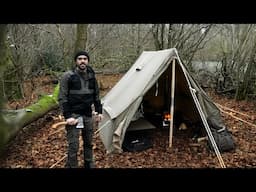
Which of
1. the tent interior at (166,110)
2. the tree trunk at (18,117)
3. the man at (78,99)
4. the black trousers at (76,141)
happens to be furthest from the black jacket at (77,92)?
Answer: the tent interior at (166,110)

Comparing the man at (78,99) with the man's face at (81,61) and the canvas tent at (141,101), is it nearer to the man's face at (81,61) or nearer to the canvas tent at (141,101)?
the man's face at (81,61)

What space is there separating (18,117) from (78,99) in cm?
180

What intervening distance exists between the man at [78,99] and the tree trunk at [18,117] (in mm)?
725

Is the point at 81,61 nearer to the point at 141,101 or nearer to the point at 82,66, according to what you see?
the point at 82,66

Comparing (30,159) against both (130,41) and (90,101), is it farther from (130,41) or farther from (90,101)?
(130,41)

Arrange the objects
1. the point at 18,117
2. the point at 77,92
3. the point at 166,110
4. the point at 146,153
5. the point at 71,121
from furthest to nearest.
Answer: the point at 166,110 < the point at 18,117 < the point at 146,153 < the point at 77,92 < the point at 71,121

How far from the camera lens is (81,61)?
10.1 feet

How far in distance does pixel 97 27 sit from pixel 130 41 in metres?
1.40

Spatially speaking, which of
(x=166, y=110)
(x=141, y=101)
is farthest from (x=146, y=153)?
(x=166, y=110)

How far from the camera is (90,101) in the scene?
3.23 m

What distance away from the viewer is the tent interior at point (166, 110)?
4.87 metres

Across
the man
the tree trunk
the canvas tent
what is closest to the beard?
the man

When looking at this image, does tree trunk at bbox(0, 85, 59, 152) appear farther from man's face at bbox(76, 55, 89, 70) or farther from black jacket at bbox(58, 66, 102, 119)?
man's face at bbox(76, 55, 89, 70)
